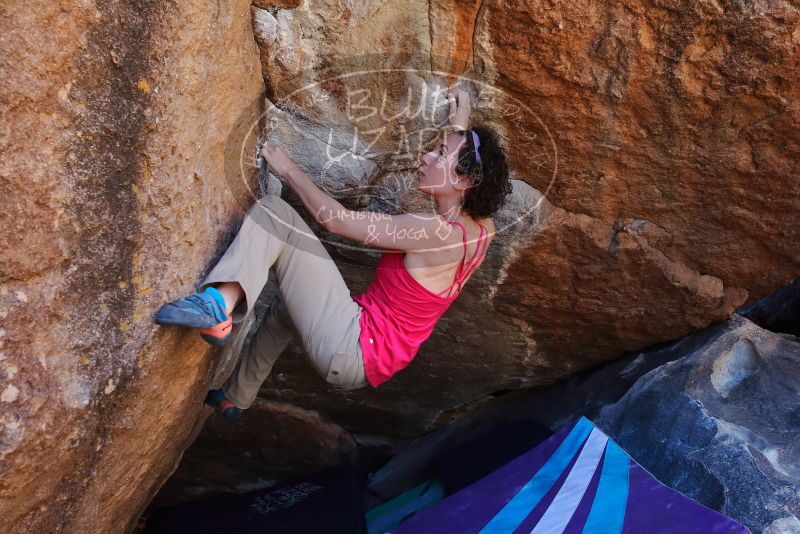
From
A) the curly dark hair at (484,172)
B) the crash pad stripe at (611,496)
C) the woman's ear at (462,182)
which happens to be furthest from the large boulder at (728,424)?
the woman's ear at (462,182)

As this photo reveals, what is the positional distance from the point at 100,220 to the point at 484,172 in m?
1.20

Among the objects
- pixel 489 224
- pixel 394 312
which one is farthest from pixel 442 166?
pixel 394 312

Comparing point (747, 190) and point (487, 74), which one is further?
point (747, 190)

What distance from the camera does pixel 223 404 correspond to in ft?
9.49

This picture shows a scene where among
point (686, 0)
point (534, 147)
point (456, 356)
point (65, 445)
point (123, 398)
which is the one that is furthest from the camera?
point (456, 356)

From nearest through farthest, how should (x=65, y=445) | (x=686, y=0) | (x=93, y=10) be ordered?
1. (x=93, y=10)
2. (x=65, y=445)
3. (x=686, y=0)

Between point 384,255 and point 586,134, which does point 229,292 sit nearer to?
point 384,255

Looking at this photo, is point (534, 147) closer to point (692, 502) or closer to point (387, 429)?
point (692, 502)

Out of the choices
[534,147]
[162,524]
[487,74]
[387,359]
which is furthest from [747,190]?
[162,524]

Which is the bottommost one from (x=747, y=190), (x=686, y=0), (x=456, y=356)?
(x=456, y=356)

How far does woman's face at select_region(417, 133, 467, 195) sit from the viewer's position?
2564 millimetres

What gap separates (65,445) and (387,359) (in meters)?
1.03

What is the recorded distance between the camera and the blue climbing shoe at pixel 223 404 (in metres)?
2.87

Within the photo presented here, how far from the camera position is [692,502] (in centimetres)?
241
